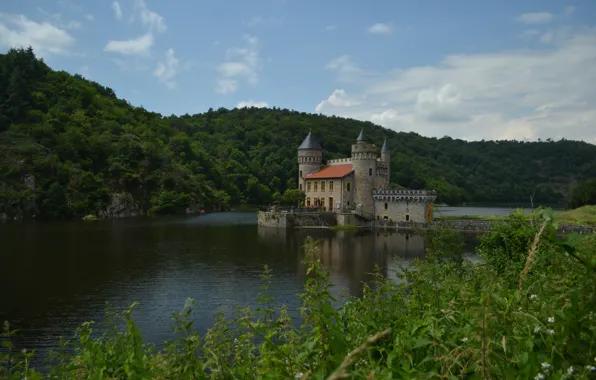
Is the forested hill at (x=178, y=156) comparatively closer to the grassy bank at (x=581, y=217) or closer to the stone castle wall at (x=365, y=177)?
the stone castle wall at (x=365, y=177)

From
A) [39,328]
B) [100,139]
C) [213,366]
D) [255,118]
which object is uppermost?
[255,118]

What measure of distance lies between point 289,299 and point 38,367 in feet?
32.1

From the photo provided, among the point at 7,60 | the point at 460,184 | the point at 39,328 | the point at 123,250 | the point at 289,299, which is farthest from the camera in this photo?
the point at 460,184

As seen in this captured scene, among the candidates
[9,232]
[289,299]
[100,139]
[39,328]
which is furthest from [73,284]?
[100,139]

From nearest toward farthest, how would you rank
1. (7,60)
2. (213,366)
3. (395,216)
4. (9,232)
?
(213,366) → (9,232) → (395,216) → (7,60)

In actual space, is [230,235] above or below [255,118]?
below

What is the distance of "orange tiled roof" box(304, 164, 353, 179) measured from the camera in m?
55.4

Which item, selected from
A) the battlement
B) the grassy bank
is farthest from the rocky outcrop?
the grassy bank

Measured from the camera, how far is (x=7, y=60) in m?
92.6

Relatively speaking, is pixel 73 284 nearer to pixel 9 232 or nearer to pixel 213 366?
pixel 213 366

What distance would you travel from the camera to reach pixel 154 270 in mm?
26188

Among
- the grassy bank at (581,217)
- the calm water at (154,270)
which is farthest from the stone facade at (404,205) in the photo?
the grassy bank at (581,217)

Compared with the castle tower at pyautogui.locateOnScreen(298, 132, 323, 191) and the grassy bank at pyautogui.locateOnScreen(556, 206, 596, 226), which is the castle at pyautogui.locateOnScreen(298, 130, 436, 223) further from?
the grassy bank at pyautogui.locateOnScreen(556, 206, 596, 226)

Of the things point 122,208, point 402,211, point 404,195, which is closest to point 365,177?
point 404,195
